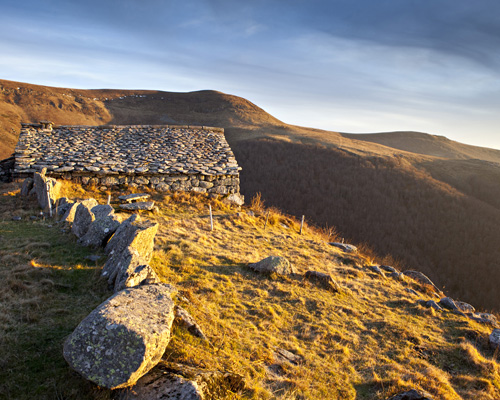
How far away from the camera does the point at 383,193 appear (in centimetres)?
2809

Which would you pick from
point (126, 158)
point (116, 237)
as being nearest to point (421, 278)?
point (116, 237)

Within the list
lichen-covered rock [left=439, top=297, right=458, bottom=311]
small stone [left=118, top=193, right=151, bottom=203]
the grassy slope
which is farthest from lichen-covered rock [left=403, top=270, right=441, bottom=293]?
small stone [left=118, top=193, right=151, bottom=203]

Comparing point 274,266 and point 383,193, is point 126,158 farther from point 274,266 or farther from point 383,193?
point 383,193

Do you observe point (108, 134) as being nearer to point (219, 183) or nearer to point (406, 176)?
point (219, 183)

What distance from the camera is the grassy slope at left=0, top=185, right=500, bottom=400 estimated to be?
450cm

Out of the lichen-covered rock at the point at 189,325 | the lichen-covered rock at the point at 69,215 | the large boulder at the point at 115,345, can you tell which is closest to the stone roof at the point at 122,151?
the lichen-covered rock at the point at 69,215

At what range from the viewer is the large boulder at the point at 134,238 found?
708 cm

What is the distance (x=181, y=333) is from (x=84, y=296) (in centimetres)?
231

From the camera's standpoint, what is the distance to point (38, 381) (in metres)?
3.75

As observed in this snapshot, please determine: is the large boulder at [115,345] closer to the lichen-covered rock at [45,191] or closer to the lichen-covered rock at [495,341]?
the lichen-covered rock at [495,341]

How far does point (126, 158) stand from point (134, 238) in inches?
477

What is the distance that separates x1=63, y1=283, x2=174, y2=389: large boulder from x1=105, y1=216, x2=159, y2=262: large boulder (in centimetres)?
312

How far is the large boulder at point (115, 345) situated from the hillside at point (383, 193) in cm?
1864

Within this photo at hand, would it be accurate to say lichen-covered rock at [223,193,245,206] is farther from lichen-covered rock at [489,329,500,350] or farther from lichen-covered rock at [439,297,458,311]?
lichen-covered rock at [489,329,500,350]
